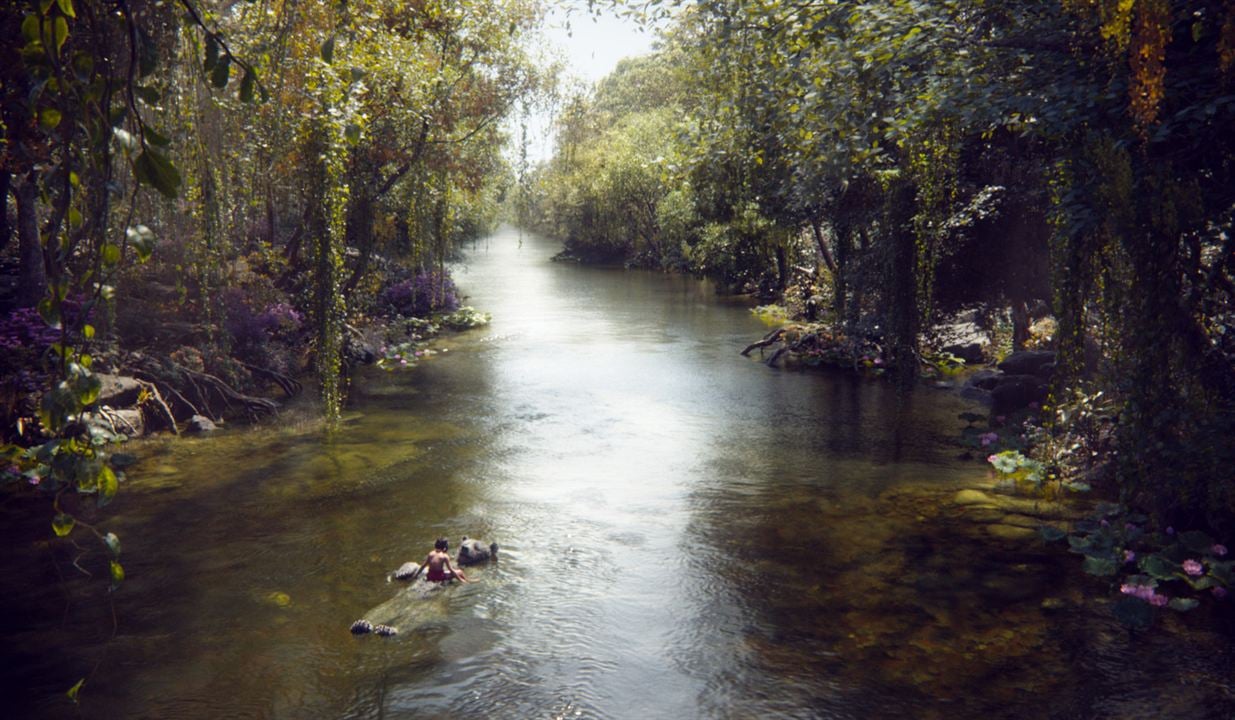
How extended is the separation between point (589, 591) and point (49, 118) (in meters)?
6.50

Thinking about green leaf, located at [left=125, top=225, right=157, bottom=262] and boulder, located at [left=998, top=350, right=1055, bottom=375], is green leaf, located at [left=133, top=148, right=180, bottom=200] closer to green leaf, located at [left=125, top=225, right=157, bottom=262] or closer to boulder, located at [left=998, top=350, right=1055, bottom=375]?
green leaf, located at [left=125, top=225, right=157, bottom=262]

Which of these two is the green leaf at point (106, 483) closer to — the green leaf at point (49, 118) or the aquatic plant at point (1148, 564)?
the green leaf at point (49, 118)

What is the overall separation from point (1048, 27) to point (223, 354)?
1212 centimetres

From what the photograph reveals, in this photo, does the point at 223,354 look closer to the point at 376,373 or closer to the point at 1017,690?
the point at 376,373

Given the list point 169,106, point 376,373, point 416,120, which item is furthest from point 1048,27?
point 376,373

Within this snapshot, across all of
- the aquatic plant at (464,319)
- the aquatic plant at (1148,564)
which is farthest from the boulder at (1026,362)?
the aquatic plant at (464,319)

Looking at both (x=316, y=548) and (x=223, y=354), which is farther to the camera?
(x=223, y=354)

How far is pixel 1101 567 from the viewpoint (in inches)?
315

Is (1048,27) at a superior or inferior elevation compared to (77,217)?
superior

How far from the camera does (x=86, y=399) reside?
80.7 inches

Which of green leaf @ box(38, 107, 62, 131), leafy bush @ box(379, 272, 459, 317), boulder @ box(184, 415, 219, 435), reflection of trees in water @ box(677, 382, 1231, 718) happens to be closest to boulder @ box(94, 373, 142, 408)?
boulder @ box(184, 415, 219, 435)

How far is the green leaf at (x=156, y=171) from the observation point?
2.04 m

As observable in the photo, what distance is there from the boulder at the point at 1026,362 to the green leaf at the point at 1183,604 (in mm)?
7331

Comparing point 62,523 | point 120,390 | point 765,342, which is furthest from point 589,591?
point 765,342
